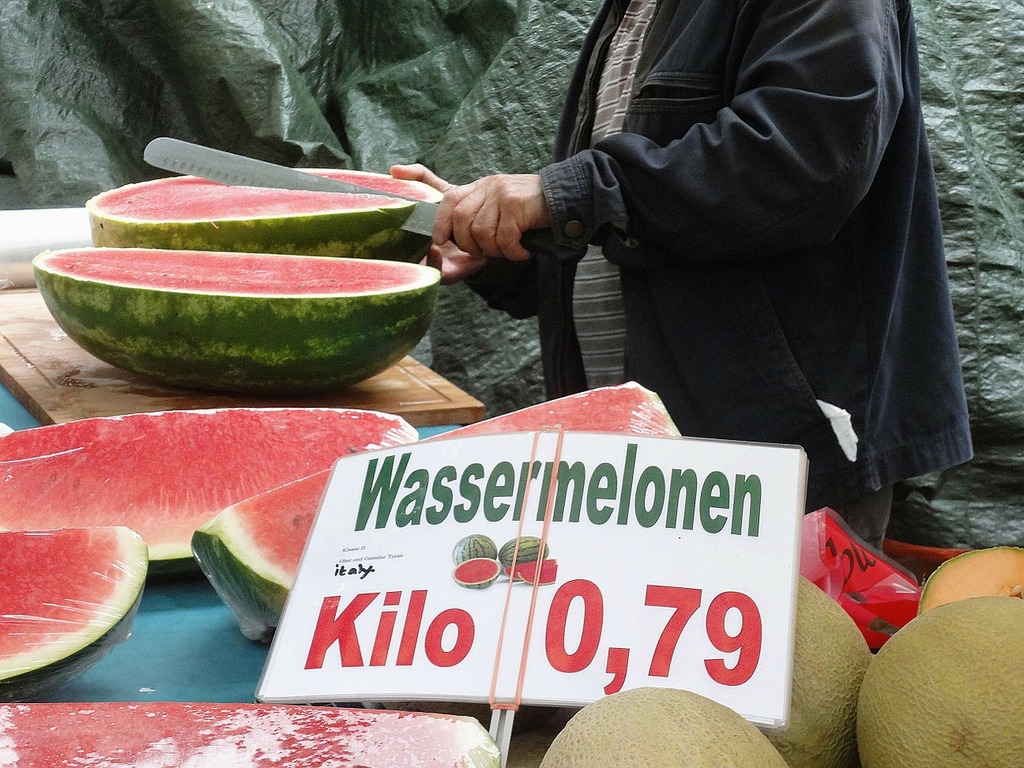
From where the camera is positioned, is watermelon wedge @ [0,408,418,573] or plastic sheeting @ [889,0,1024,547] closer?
watermelon wedge @ [0,408,418,573]

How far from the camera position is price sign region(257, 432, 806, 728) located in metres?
0.78

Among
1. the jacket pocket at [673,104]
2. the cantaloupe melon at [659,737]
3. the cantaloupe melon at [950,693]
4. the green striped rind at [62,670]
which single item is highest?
the jacket pocket at [673,104]

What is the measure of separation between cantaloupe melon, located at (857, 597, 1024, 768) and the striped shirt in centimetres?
147

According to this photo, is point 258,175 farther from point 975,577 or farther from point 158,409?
point 975,577

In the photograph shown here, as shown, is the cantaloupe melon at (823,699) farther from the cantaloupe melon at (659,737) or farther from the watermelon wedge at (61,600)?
the watermelon wedge at (61,600)

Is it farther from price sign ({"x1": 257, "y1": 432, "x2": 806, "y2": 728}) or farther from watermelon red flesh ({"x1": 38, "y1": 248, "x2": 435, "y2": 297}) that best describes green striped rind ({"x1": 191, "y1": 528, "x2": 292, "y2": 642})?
watermelon red flesh ({"x1": 38, "y1": 248, "x2": 435, "y2": 297})

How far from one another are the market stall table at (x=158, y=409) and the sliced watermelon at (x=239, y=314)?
5 cm

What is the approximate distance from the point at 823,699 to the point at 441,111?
3.29m

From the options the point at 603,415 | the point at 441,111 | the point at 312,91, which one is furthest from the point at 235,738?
the point at 312,91

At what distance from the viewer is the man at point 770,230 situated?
5.66 feet

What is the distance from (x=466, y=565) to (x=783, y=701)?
0.89 ft

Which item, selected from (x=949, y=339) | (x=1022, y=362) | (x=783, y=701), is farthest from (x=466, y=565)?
(x=1022, y=362)

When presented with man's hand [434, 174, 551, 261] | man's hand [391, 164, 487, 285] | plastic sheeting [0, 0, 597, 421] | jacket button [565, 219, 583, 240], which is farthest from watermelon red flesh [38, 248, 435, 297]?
plastic sheeting [0, 0, 597, 421]

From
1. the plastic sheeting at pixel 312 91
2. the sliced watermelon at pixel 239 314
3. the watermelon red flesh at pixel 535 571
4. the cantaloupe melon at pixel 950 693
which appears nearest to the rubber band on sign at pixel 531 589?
the watermelon red flesh at pixel 535 571
